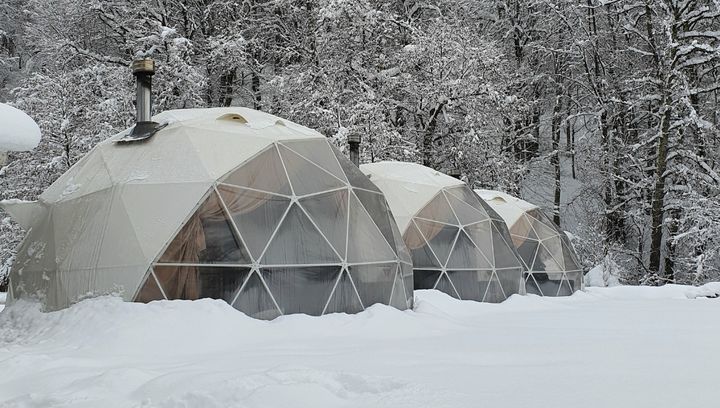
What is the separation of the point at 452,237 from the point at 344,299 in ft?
15.0

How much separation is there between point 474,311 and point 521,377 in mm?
5052

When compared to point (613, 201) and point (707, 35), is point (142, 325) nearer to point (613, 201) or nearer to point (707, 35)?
point (707, 35)

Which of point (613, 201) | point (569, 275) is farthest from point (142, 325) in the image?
point (613, 201)

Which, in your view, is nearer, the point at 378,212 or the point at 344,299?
the point at 344,299

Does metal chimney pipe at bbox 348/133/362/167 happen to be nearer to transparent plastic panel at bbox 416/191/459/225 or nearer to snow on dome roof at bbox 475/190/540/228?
transparent plastic panel at bbox 416/191/459/225

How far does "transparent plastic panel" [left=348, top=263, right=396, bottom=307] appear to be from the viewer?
7573 mm

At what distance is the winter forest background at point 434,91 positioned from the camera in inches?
694

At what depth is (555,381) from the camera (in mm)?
4098

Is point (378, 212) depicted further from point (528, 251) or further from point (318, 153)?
point (528, 251)

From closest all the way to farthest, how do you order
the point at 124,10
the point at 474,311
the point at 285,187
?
the point at 285,187
the point at 474,311
the point at 124,10

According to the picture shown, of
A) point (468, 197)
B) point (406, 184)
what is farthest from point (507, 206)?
point (406, 184)

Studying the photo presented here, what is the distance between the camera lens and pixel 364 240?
7906mm

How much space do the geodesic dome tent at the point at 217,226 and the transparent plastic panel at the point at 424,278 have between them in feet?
7.73

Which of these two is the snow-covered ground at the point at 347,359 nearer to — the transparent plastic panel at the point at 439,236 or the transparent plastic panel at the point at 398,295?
the transparent plastic panel at the point at 398,295
